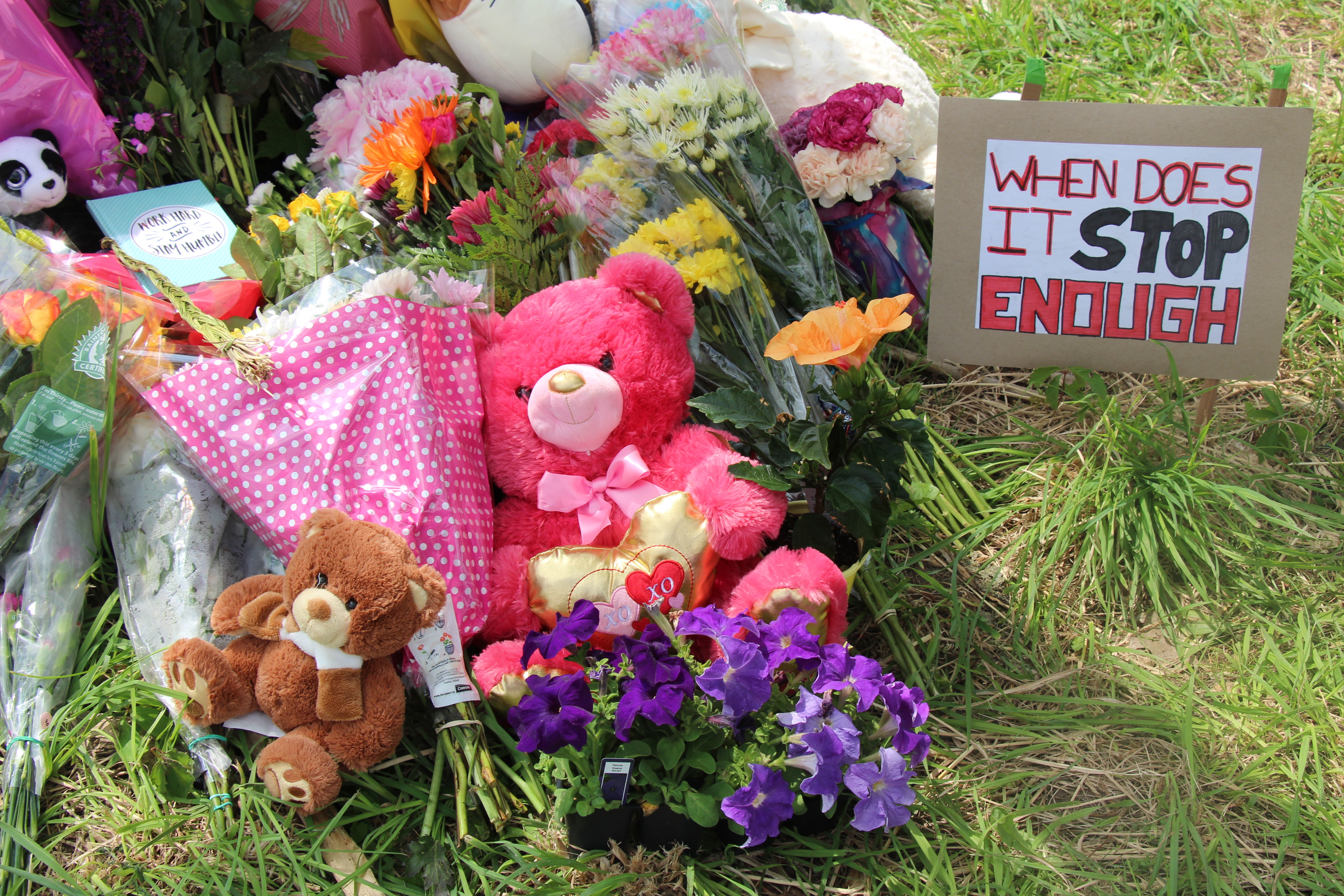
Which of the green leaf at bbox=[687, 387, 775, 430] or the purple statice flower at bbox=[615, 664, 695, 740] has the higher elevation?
the green leaf at bbox=[687, 387, 775, 430]

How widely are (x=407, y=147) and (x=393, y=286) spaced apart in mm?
449

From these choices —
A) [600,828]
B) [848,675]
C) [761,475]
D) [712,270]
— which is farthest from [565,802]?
[712,270]

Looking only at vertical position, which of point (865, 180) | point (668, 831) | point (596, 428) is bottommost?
point (668, 831)

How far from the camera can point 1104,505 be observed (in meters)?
1.79

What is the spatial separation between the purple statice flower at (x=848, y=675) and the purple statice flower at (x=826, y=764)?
54 mm

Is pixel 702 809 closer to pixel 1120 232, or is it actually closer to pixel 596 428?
pixel 596 428

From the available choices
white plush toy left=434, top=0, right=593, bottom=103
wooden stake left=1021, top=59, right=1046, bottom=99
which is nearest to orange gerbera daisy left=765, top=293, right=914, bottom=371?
wooden stake left=1021, top=59, right=1046, bottom=99

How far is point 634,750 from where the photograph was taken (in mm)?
1256

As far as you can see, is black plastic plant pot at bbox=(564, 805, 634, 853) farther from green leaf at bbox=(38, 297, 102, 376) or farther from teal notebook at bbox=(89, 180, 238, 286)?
teal notebook at bbox=(89, 180, 238, 286)

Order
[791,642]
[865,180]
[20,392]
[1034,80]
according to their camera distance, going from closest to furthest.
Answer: [791,642] < [20,392] < [1034,80] < [865,180]

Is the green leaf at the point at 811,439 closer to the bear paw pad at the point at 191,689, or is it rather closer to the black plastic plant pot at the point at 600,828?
the black plastic plant pot at the point at 600,828

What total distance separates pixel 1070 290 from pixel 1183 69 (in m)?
1.35

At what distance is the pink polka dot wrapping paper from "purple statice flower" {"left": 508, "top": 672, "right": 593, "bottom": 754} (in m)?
0.28

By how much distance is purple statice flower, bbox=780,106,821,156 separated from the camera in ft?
6.69
